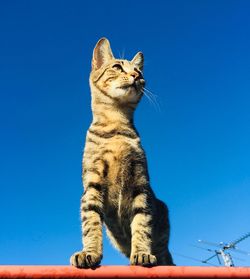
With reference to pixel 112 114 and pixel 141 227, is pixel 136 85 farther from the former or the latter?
pixel 141 227

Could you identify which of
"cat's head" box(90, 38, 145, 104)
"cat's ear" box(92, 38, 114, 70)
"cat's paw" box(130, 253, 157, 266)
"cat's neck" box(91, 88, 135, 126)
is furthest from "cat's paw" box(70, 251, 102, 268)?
"cat's ear" box(92, 38, 114, 70)

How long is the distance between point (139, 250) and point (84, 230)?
0.52 meters

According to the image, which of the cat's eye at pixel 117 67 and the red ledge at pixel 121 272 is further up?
the cat's eye at pixel 117 67

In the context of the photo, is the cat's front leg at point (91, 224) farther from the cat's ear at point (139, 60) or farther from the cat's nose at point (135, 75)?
the cat's ear at point (139, 60)

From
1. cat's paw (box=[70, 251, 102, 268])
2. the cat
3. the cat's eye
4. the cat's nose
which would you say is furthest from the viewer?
the cat's eye

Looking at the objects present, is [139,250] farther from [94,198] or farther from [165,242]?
[165,242]

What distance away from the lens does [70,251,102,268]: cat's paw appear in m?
2.50

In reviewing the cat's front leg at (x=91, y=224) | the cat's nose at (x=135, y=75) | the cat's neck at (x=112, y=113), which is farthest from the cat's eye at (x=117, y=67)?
the cat's front leg at (x=91, y=224)

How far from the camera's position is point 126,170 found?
351cm

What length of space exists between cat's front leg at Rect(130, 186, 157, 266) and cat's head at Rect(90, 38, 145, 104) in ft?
3.85

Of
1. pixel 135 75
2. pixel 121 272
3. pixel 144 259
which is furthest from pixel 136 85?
pixel 121 272

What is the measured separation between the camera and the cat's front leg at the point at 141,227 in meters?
2.97

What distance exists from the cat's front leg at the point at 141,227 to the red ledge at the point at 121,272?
3.61ft

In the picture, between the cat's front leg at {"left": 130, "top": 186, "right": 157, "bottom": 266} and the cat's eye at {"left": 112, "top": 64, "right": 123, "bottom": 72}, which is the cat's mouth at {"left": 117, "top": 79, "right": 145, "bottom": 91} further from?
the cat's front leg at {"left": 130, "top": 186, "right": 157, "bottom": 266}
